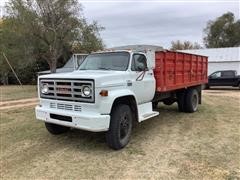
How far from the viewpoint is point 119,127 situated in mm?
6031

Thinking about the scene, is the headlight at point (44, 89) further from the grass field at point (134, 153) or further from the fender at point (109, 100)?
the fender at point (109, 100)

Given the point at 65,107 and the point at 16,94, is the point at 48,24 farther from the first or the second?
the point at 65,107

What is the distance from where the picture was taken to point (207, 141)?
6656mm

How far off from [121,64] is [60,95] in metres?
1.60

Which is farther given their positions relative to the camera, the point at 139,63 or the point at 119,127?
the point at 139,63

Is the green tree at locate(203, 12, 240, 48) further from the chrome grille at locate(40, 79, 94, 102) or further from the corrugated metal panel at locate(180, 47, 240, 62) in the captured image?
the chrome grille at locate(40, 79, 94, 102)

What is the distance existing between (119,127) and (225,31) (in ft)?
156

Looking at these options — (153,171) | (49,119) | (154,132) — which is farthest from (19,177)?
(154,132)

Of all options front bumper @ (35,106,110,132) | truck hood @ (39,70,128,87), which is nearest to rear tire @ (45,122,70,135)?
front bumper @ (35,106,110,132)

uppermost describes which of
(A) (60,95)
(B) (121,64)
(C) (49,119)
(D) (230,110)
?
(B) (121,64)

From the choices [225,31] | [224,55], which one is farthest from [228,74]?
[225,31]

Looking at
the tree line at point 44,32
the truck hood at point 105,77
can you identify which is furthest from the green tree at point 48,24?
the truck hood at point 105,77

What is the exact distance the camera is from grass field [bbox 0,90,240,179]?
5.00m

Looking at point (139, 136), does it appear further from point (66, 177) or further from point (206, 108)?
point (206, 108)
